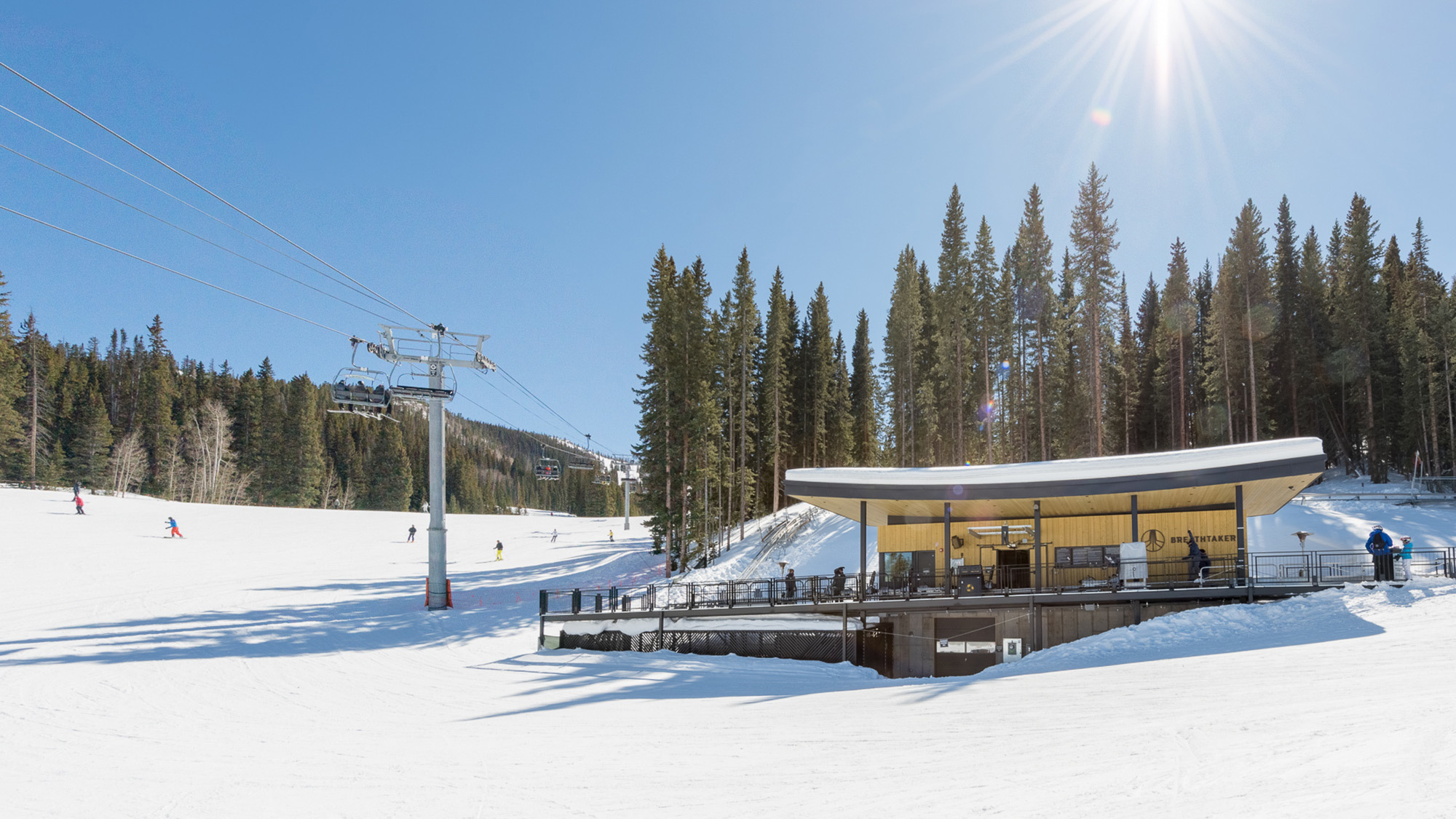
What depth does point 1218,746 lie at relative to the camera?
25.1ft

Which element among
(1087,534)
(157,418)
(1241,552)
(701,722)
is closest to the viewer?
(701,722)

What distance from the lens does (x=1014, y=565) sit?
22.4 m

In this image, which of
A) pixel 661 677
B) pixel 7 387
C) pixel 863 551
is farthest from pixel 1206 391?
pixel 7 387

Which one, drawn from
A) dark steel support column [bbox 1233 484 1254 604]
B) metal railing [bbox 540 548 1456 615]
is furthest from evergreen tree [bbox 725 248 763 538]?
dark steel support column [bbox 1233 484 1254 604]

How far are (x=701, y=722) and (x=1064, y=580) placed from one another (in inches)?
578

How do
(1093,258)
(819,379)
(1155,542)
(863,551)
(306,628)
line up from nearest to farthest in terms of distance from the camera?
(863,551)
(1155,542)
(306,628)
(1093,258)
(819,379)

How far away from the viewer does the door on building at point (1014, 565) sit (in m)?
21.9

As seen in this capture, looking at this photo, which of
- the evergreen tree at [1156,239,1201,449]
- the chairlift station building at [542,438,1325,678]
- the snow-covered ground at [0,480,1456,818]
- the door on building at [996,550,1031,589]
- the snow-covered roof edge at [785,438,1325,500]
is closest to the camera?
the snow-covered ground at [0,480,1456,818]

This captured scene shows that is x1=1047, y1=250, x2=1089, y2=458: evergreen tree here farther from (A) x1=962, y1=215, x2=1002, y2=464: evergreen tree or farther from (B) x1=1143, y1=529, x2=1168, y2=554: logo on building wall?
(B) x1=1143, y1=529, x2=1168, y2=554: logo on building wall

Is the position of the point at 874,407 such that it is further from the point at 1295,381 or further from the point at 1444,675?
the point at 1444,675

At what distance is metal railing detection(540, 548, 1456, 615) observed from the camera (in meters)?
18.0

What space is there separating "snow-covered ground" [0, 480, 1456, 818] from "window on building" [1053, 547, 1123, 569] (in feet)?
17.5

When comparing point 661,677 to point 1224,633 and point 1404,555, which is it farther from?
point 1404,555

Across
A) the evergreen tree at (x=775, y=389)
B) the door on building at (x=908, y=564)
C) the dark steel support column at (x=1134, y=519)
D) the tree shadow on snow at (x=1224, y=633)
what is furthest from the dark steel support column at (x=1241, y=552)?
the evergreen tree at (x=775, y=389)
